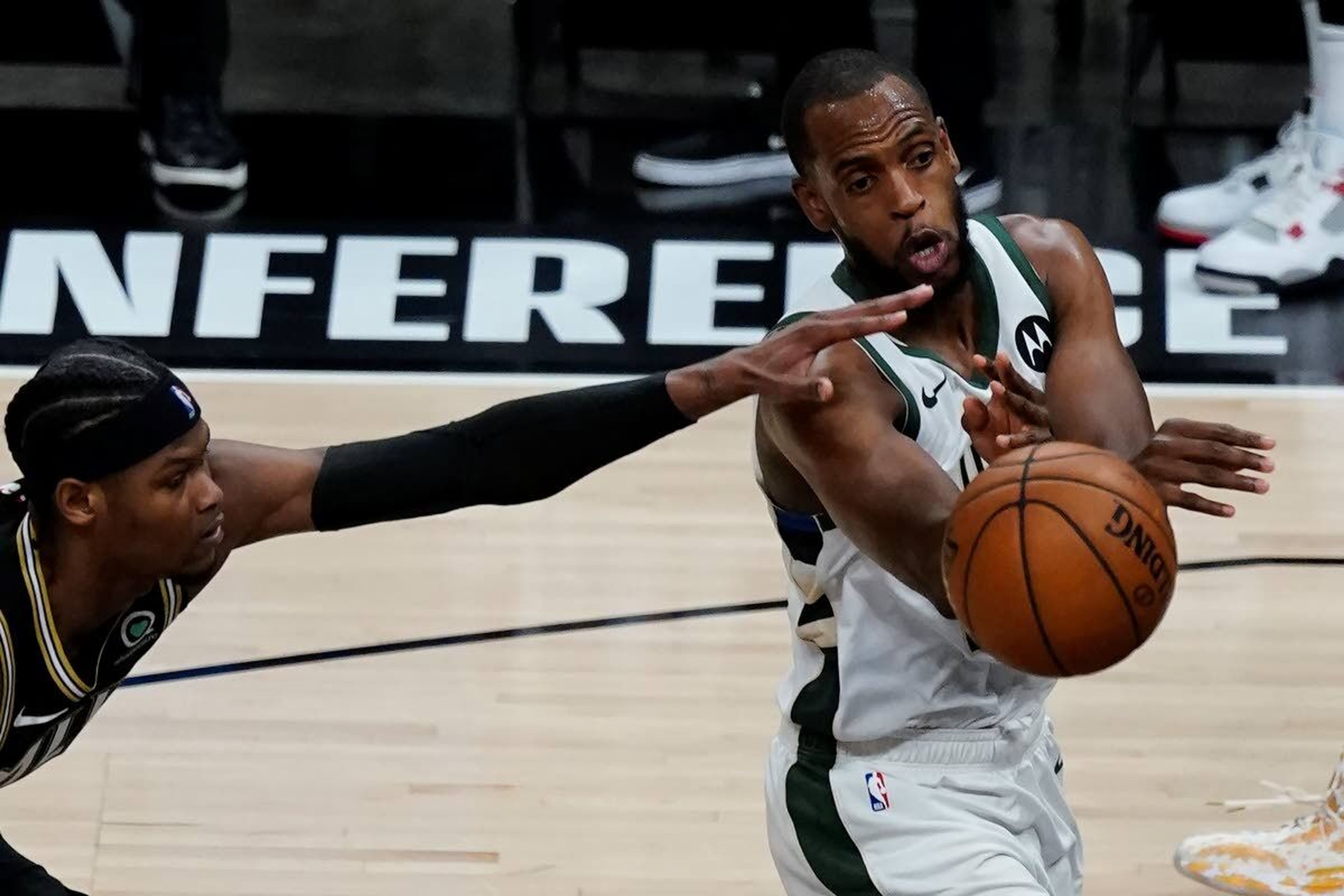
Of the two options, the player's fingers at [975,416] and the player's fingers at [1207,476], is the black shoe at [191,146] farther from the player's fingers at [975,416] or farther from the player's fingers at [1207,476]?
the player's fingers at [1207,476]

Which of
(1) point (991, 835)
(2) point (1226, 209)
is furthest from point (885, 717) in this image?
(2) point (1226, 209)

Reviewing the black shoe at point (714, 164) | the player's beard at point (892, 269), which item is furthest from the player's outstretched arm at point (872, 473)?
the black shoe at point (714, 164)

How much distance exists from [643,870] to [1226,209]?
378cm

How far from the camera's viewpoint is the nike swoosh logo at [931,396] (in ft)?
13.2

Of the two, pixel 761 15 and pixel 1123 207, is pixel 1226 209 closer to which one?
pixel 1123 207

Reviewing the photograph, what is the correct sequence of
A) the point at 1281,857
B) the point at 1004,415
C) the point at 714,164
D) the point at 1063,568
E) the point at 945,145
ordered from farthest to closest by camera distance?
the point at 714,164 < the point at 1281,857 < the point at 945,145 < the point at 1004,415 < the point at 1063,568

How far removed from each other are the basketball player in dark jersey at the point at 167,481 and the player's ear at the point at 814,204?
396mm

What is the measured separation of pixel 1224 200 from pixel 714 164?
1.75 metres

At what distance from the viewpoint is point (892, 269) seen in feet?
13.5

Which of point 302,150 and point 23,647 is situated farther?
point 302,150

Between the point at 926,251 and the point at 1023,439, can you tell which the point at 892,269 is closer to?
the point at 926,251

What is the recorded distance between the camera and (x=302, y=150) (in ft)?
28.5

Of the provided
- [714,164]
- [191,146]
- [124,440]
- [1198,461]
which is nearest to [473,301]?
[714,164]

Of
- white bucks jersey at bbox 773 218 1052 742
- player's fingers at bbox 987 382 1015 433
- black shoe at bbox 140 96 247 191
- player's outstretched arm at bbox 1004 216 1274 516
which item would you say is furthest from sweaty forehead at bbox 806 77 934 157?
black shoe at bbox 140 96 247 191
